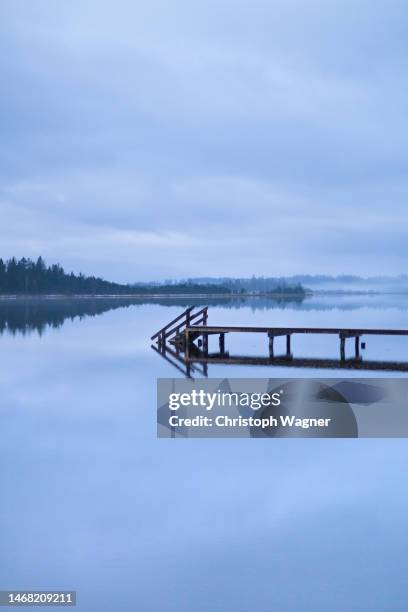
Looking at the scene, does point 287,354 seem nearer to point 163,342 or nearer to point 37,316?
point 163,342

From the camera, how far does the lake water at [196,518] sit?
960 centimetres

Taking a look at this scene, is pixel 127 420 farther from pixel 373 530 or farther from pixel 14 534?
pixel 373 530

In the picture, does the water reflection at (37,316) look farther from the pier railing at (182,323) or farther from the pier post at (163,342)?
the pier railing at (182,323)

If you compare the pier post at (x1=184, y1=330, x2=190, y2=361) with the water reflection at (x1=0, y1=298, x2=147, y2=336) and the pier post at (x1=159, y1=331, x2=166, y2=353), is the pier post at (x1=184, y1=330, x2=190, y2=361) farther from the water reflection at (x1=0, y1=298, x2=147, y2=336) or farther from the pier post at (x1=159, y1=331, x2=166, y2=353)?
the water reflection at (x1=0, y1=298, x2=147, y2=336)

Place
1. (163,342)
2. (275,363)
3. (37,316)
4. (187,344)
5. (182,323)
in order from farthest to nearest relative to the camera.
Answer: (37,316), (163,342), (182,323), (187,344), (275,363)

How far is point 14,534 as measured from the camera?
447 inches

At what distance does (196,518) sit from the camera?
12156 millimetres

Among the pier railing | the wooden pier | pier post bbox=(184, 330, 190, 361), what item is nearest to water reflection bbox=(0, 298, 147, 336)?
the pier railing

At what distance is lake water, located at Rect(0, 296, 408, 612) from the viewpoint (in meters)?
9.60

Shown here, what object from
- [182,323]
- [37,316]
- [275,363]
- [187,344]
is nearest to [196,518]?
[275,363]

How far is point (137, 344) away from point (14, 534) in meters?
35.0

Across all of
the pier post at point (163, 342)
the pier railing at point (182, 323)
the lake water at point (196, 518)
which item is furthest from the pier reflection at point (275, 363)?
the lake water at point (196, 518)

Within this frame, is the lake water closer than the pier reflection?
Yes

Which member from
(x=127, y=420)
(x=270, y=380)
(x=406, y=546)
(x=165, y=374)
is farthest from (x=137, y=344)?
(x=406, y=546)
